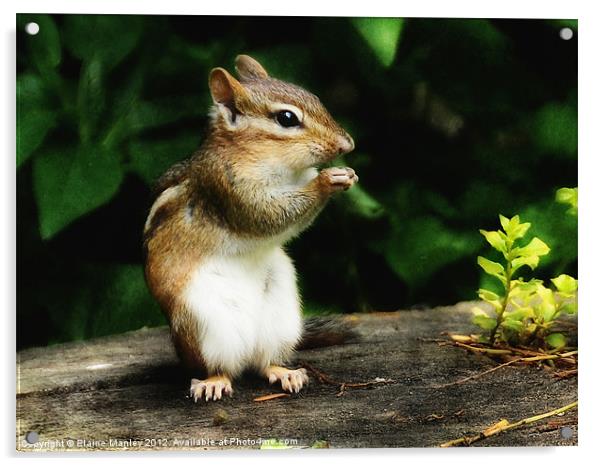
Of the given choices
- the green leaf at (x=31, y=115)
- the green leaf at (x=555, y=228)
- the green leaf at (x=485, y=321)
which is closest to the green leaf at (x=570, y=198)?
the green leaf at (x=555, y=228)

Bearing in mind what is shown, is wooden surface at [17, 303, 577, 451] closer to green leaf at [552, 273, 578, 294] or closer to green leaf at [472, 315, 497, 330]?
green leaf at [472, 315, 497, 330]

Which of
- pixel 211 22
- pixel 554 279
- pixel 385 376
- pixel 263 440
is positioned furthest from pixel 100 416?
pixel 554 279

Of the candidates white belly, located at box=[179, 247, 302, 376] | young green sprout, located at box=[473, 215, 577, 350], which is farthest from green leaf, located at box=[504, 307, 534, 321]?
white belly, located at box=[179, 247, 302, 376]

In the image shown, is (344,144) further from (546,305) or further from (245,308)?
(546,305)

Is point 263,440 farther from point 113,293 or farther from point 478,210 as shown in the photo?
point 478,210

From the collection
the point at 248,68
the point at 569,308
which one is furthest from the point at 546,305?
the point at 248,68

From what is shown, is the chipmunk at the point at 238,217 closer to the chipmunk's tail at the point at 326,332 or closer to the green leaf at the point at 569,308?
the chipmunk's tail at the point at 326,332
